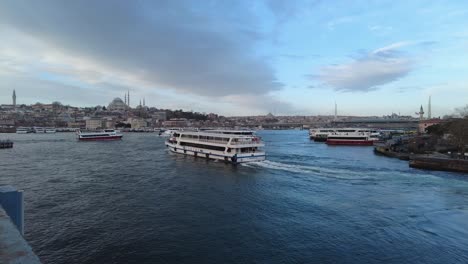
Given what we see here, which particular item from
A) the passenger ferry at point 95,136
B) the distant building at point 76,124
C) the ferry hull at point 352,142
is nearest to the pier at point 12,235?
the ferry hull at point 352,142

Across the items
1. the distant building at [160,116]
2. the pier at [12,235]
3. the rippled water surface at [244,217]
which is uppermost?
the distant building at [160,116]

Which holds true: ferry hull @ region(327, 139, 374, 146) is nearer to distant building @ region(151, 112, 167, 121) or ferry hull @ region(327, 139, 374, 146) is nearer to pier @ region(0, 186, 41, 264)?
pier @ region(0, 186, 41, 264)

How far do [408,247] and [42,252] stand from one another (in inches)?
367

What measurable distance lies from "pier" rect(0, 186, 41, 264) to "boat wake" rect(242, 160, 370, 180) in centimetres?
1678

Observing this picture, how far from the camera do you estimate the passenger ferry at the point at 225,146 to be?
894 inches

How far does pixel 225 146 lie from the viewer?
23.4m

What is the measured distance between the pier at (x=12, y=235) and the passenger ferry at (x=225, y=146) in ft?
63.2

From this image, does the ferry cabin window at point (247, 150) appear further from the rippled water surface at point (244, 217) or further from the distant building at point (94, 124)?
the distant building at point (94, 124)

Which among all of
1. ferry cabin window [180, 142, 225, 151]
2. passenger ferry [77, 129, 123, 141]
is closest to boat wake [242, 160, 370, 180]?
ferry cabin window [180, 142, 225, 151]

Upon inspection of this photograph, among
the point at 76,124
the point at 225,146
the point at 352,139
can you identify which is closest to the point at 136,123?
the point at 76,124

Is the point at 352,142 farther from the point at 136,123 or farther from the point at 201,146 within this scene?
the point at 136,123

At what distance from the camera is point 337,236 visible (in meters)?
8.64

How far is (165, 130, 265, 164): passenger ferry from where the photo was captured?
2270cm

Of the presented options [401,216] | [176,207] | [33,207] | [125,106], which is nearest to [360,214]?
[401,216]
